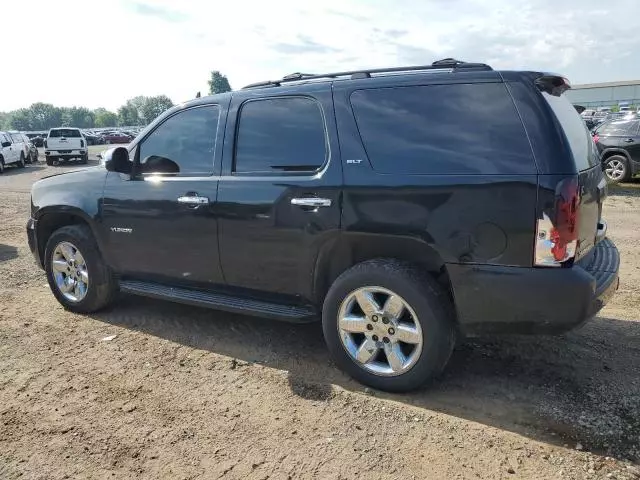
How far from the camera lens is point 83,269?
191 inches

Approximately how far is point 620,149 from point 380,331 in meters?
11.9

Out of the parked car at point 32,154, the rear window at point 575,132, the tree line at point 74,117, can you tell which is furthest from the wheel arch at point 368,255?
the tree line at point 74,117

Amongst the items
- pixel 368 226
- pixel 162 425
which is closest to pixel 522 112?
pixel 368 226

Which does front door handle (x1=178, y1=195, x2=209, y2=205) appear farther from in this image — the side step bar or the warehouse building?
the warehouse building

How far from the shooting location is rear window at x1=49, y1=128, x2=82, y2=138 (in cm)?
2511

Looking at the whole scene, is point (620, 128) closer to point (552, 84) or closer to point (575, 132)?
point (575, 132)

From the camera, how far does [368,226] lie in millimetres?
3340

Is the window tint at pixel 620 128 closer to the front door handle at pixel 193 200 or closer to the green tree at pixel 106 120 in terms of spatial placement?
the front door handle at pixel 193 200

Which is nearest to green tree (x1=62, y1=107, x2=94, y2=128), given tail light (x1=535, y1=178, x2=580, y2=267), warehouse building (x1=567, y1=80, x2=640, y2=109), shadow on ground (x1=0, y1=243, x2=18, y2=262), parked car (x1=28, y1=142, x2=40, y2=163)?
warehouse building (x1=567, y1=80, x2=640, y2=109)

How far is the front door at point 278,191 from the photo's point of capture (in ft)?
11.6

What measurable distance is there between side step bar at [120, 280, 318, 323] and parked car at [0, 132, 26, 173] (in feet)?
66.8

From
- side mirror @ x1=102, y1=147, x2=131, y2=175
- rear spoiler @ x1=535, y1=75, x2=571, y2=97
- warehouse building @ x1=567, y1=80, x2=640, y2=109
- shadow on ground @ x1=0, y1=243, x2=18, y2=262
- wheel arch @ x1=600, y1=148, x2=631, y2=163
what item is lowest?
shadow on ground @ x1=0, y1=243, x2=18, y2=262

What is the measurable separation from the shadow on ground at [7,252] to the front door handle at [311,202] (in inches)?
217

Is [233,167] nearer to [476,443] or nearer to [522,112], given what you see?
[522,112]
